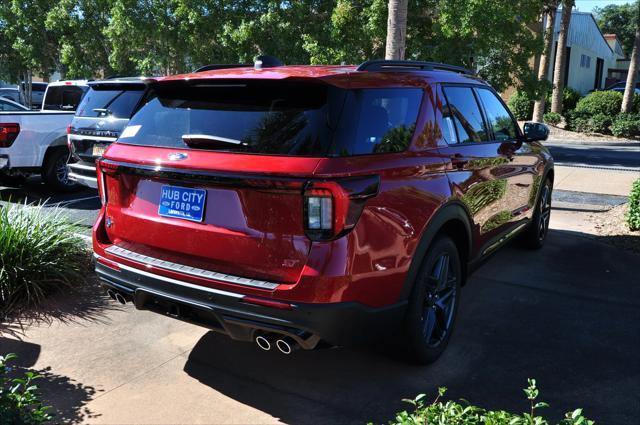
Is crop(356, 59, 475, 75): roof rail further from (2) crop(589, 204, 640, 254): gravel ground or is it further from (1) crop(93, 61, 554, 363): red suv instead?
(2) crop(589, 204, 640, 254): gravel ground

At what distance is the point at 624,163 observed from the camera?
15.9m

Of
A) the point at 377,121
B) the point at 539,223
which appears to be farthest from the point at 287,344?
the point at 539,223

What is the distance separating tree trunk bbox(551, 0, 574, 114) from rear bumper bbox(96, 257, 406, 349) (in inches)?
819

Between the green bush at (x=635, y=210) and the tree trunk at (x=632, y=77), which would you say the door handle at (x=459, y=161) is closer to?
the green bush at (x=635, y=210)

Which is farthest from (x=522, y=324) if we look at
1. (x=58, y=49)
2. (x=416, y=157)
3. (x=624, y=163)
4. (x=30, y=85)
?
(x=30, y=85)

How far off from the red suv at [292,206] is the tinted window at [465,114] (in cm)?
23

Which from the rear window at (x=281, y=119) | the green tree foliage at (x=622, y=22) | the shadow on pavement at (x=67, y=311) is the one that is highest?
the green tree foliage at (x=622, y=22)

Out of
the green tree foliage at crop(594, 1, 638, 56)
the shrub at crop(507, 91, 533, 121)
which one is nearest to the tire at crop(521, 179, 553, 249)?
the shrub at crop(507, 91, 533, 121)

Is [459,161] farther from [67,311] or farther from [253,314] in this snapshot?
[67,311]

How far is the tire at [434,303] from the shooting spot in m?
3.45

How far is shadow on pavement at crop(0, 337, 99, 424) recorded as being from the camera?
10.4 feet

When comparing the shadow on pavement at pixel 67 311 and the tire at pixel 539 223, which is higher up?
the tire at pixel 539 223

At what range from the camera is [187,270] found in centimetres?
314

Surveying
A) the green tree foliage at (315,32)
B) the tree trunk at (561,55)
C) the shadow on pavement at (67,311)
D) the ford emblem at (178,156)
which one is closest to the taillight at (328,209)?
the ford emblem at (178,156)
